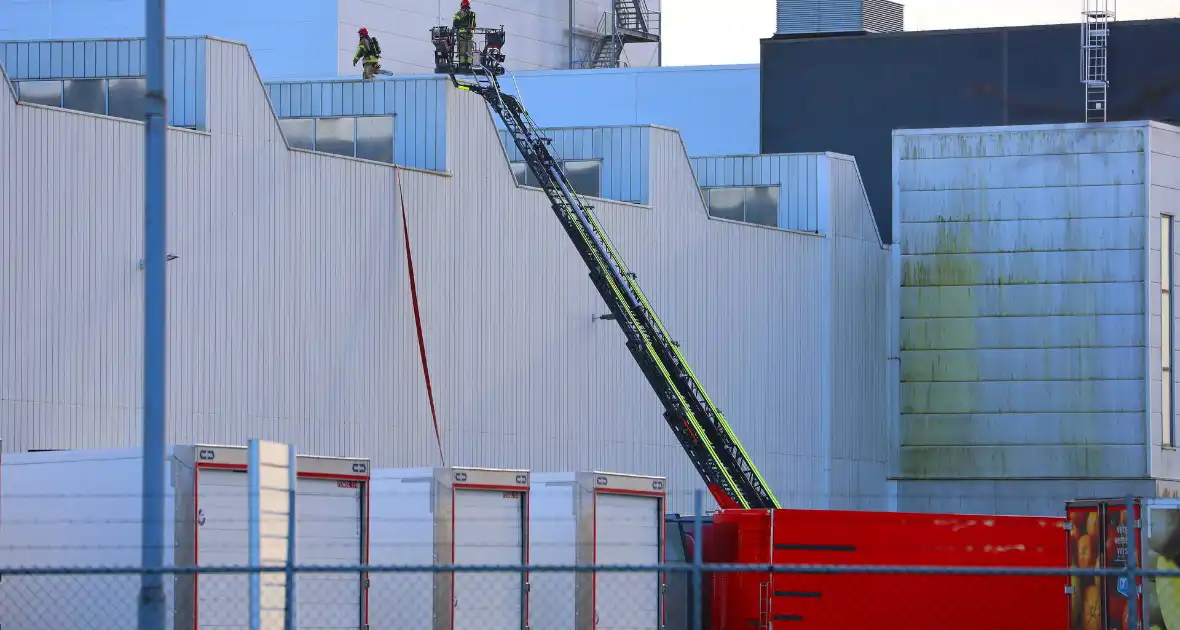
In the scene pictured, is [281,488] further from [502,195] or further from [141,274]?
[502,195]

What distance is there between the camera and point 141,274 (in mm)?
35375

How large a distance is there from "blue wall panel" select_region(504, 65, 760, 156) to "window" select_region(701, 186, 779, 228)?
13988mm

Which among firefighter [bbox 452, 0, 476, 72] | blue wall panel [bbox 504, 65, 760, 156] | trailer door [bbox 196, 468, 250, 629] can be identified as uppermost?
blue wall panel [bbox 504, 65, 760, 156]

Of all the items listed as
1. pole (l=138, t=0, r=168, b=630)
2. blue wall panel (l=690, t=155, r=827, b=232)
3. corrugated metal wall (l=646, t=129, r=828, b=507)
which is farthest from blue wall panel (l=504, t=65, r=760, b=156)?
pole (l=138, t=0, r=168, b=630)

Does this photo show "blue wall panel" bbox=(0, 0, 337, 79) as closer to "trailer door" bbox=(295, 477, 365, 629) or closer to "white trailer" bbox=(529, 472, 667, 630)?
"white trailer" bbox=(529, 472, 667, 630)

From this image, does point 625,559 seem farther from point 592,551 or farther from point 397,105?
point 397,105

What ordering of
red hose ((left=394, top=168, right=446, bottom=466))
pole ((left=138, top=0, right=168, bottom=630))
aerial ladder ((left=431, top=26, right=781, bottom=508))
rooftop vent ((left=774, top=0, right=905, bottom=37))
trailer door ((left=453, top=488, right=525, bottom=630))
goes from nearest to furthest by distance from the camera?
pole ((left=138, top=0, right=168, bottom=630))
trailer door ((left=453, top=488, right=525, bottom=630))
red hose ((left=394, top=168, right=446, bottom=466))
aerial ladder ((left=431, top=26, right=781, bottom=508))
rooftop vent ((left=774, top=0, right=905, bottom=37))

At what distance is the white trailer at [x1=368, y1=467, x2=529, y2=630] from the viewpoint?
84.7ft

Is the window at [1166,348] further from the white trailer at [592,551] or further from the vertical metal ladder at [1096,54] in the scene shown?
the white trailer at [592,551]

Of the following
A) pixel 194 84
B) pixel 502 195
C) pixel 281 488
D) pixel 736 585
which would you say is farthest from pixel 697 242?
pixel 281 488

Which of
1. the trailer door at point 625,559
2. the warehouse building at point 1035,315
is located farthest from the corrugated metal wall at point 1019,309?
the trailer door at point 625,559

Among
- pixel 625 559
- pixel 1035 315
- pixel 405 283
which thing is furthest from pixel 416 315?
pixel 1035 315

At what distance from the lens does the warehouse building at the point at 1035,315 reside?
50.9 metres

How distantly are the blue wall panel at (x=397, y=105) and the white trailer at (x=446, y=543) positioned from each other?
16011 mm
